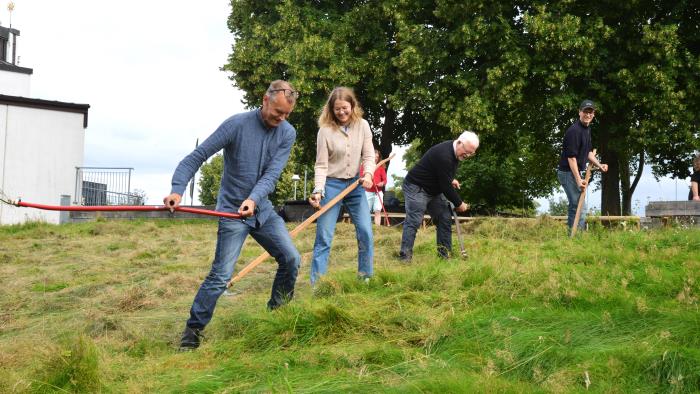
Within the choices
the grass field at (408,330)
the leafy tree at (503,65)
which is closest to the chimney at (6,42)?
the leafy tree at (503,65)

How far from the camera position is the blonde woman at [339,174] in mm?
6523

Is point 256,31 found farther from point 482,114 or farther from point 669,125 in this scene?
point 669,125

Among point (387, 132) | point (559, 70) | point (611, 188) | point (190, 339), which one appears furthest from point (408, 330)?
point (387, 132)

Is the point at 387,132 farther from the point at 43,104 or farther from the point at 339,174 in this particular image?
the point at 339,174

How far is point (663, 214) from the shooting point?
10914 mm

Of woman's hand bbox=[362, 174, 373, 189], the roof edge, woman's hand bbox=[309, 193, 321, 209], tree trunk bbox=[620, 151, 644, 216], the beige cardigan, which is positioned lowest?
woman's hand bbox=[309, 193, 321, 209]

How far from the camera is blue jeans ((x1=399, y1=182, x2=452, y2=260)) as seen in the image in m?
7.90

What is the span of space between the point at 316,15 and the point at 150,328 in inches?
718

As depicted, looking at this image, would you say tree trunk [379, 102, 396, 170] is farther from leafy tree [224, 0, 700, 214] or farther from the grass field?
the grass field

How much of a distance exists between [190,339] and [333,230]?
1877 mm

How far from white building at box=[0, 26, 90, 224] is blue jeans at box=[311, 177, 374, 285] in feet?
66.2

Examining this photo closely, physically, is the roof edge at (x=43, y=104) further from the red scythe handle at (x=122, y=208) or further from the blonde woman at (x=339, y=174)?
the red scythe handle at (x=122, y=208)

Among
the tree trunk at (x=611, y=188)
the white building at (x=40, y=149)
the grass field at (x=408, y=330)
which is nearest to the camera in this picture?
the grass field at (x=408, y=330)

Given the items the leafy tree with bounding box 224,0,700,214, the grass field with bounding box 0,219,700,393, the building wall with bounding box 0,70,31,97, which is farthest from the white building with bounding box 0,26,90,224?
the grass field with bounding box 0,219,700,393
